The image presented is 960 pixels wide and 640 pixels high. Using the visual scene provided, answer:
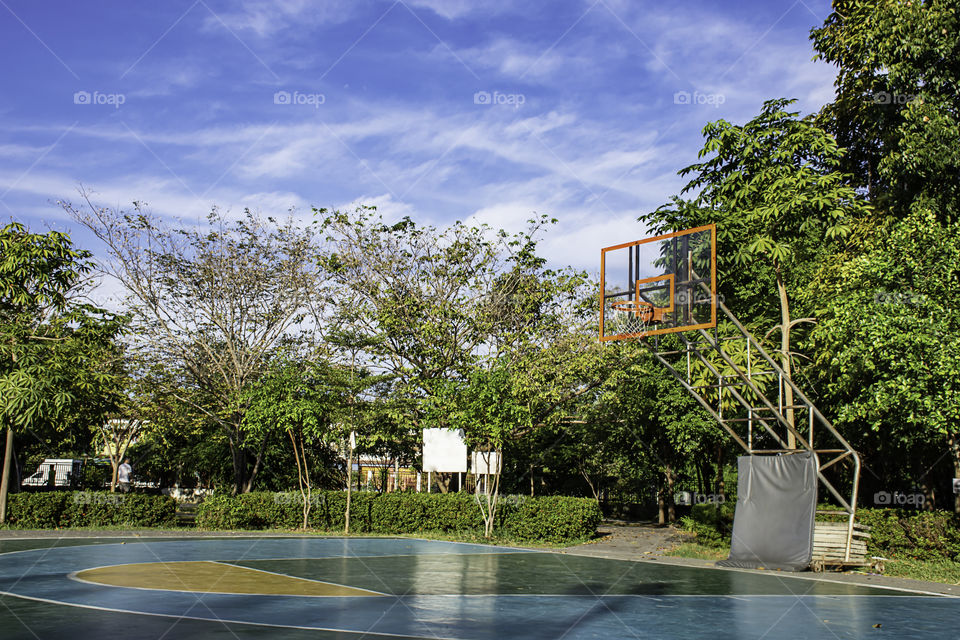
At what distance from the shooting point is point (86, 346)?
22219mm

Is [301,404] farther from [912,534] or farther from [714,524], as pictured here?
[912,534]

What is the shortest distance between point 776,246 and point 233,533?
53.0 ft

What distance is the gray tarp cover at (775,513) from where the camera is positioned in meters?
15.8

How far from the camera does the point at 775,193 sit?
58.5 ft

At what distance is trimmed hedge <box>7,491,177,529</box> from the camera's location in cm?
2155

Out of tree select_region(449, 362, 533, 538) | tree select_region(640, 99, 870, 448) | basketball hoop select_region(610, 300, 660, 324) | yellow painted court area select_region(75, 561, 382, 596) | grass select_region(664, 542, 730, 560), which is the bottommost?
grass select_region(664, 542, 730, 560)

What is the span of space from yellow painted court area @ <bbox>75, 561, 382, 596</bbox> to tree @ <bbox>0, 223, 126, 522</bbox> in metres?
7.55

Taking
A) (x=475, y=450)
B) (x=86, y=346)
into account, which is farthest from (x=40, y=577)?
(x=475, y=450)
